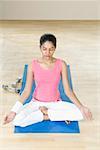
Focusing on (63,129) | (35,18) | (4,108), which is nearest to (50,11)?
(35,18)

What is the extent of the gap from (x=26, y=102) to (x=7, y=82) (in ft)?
1.88

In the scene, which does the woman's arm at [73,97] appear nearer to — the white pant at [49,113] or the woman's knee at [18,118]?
the white pant at [49,113]

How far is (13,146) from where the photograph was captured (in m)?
2.00

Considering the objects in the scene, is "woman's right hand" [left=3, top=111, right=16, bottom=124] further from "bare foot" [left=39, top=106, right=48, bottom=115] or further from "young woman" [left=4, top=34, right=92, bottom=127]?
"bare foot" [left=39, top=106, right=48, bottom=115]

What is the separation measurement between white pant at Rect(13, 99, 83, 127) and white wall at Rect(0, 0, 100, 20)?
2212 mm

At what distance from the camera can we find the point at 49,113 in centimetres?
217

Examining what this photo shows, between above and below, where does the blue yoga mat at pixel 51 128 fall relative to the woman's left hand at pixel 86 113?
below

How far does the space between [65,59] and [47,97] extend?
1071 millimetres

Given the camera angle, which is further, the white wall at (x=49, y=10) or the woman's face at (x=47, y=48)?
the white wall at (x=49, y=10)

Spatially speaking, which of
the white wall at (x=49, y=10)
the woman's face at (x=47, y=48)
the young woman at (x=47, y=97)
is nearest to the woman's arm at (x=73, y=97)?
the young woman at (x=47, y=97)

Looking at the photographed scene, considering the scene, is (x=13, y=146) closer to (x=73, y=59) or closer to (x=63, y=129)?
(x=63, y=129)

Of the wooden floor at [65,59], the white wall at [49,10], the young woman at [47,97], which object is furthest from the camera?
the white wall at [49,10]

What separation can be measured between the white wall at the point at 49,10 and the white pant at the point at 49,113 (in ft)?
7.26

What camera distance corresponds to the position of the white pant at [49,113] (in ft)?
6.92
